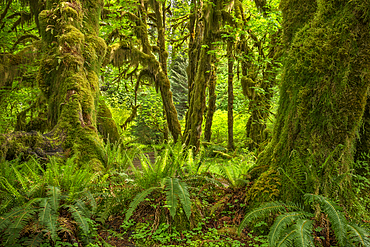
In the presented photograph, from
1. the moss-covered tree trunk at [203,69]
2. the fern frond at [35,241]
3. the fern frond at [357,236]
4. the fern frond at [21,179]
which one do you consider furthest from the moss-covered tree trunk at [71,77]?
the moss-covered tree trunk at [203,69]

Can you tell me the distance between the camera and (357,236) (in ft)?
6.18

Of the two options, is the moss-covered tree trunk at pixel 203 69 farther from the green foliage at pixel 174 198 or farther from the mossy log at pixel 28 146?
the green foliage at pixel 174 198

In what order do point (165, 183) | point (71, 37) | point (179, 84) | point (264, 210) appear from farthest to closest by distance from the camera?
point (179, 84) < point (71, 37) < point (165, 183) < point (264, 210)

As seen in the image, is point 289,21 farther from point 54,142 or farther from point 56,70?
point 56,70

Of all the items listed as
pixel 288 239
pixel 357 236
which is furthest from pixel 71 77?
pixel 357 236

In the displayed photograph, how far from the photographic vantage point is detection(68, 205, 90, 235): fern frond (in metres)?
2.11

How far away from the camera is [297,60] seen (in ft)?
9.20

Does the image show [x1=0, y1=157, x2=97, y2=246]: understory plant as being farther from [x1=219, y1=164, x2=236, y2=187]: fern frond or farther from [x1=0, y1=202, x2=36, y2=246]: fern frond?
[x1=219, y1=164, x2=236, y2=187]: fern frond

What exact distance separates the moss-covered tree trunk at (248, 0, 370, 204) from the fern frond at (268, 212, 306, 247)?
13.5 inches

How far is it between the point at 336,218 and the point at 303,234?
32cm

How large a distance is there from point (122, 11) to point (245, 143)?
8.00 m

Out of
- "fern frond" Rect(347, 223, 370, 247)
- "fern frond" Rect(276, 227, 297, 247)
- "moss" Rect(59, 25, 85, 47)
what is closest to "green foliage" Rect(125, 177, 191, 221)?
"fern frond" Rect(276, 227, 297, 247)

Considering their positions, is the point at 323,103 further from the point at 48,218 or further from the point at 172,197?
the point at 48,218

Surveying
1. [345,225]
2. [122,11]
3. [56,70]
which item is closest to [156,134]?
[122,11]
